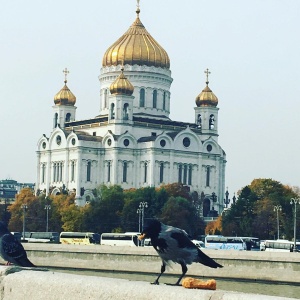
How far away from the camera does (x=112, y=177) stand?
83875 millimetres

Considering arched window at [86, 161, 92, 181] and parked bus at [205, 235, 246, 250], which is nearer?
parked bus at [205, 235, 246, 250]

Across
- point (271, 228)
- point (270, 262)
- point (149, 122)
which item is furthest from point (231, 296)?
point (149, 122)

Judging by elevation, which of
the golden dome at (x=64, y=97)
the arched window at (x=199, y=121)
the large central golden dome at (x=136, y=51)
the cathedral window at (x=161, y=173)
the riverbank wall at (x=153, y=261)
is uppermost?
the large central golden dome at (x=136, y=51)

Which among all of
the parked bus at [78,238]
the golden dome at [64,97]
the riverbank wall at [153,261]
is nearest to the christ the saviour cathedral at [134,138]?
the golden dome at [64,97]

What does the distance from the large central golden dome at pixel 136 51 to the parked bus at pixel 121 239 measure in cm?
3321

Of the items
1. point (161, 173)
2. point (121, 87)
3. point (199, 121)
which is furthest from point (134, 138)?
point (199, 121)

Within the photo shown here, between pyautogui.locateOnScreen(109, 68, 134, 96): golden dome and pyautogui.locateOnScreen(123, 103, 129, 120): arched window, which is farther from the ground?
pyautogui.locateOnScreen(109, 68, 134, 96): golden dome

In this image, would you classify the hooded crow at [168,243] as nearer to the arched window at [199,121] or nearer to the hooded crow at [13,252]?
the hooded crow at [13,252]

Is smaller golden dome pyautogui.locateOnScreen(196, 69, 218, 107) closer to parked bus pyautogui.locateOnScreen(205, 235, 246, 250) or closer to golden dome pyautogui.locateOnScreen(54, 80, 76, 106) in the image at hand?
golden dome pyautogui.locateOnScreen(54, 80, 76, 106)

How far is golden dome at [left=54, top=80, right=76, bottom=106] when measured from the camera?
91.2m

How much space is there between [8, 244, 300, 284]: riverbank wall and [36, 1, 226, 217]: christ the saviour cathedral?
4141 centimetres

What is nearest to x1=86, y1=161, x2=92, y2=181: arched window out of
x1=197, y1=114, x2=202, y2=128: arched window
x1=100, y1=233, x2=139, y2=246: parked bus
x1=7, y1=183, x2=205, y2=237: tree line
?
x1=7, y1=183, x2=205, y2=237: tree line

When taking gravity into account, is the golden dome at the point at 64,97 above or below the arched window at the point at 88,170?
above

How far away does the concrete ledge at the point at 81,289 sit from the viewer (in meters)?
5.16
